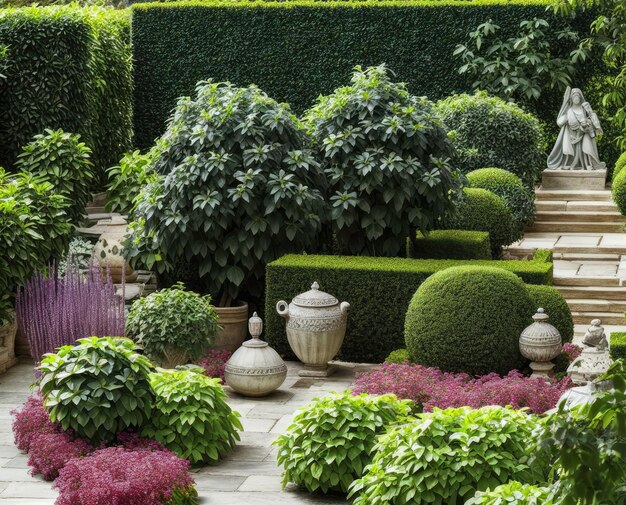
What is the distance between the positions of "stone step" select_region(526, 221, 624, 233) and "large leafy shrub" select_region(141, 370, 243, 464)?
27.3 ft

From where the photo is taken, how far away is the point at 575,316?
39.8ft

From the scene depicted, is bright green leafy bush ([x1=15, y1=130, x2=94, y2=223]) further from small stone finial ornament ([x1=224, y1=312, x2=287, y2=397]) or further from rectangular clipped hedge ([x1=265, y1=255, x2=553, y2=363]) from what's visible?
small stone finial ornament ([x1=224, y1=312, x2=287, y2=397])

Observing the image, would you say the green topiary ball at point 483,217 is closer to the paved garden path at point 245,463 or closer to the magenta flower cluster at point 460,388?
the paved garden path at point 245,463

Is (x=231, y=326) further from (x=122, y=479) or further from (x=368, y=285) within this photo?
(x=122, y=479)

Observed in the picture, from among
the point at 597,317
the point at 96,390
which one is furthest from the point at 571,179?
the point at 96,390

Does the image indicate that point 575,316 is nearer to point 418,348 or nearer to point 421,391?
point 418,348

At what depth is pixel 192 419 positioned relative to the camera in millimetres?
7652

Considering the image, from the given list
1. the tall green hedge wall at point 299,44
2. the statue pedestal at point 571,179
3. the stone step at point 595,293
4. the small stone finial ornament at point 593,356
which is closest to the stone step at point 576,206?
the statue pedestal at point 571,179

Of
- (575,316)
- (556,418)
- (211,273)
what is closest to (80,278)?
(211,273)

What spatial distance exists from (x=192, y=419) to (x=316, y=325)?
2.68 meters

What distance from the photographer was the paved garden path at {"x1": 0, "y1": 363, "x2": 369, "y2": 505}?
23.4 feet

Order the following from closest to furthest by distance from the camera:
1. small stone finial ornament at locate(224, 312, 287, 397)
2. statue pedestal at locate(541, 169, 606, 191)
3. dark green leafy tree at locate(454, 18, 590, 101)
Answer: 1. small stone finial ornament at locate(224, 312, 287, 397)
2. statue pedestal at locate(541, 169, 606, 191)
3. dark green leafy tree at locate(454, 18, 590, 101)

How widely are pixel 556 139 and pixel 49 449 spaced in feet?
39.4

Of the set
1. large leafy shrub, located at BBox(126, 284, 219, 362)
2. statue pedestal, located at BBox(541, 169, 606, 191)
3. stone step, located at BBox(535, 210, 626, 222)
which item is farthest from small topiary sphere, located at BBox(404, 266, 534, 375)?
statue pedestal, located at BBox(541, 169, 606, 191)
